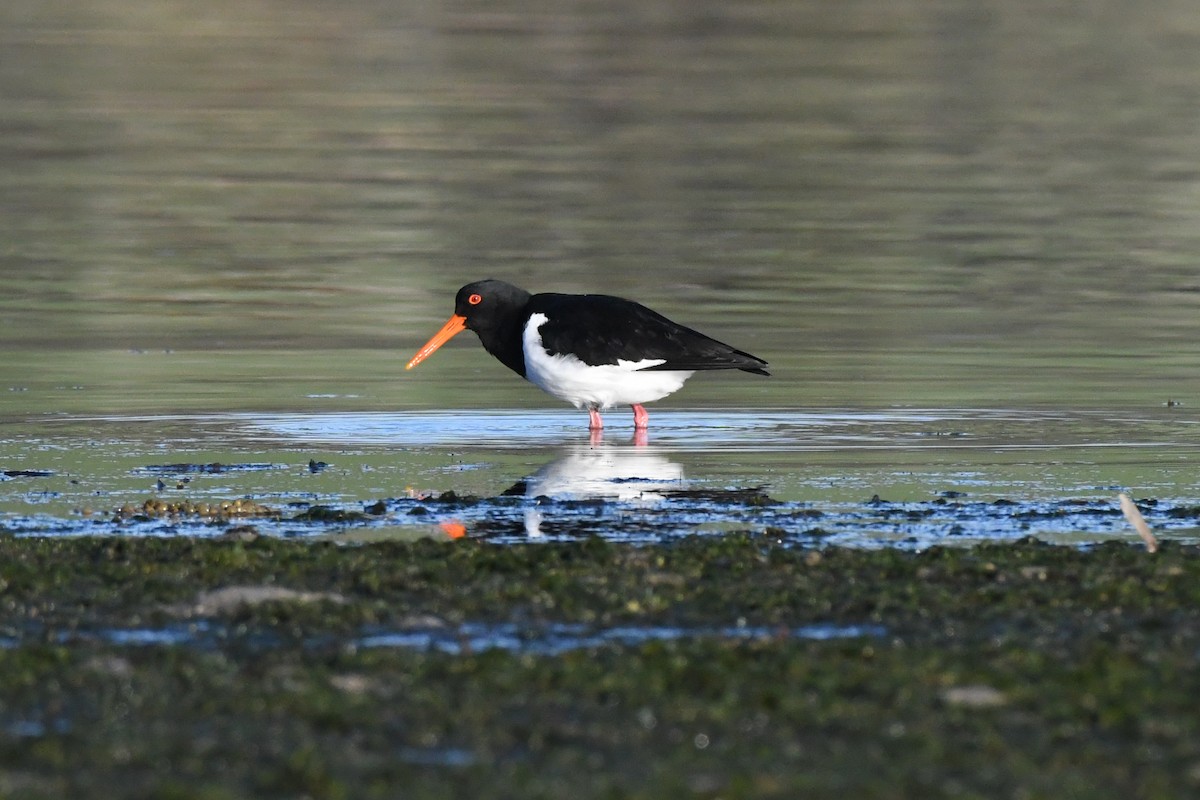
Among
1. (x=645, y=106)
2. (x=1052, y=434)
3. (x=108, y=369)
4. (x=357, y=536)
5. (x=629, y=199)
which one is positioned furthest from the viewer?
(x=645, y=106)

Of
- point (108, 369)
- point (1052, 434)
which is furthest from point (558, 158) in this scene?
point (1052, 434)

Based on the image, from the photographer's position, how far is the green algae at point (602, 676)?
5.93m

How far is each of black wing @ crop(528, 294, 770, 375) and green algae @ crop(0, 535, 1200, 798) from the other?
526 centimetres

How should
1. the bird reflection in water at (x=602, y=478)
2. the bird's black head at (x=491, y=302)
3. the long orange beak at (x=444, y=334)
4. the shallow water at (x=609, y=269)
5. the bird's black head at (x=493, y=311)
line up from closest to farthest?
the bird reflection in water at (x=602, y=478) < the shallow water at (x=609, y=269) < the bird's black head at (x=493, y=311) < the bird's black head at (x=491, y=302) < the long orange beak at (x=444, y=334)

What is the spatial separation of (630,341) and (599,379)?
1.14 ft

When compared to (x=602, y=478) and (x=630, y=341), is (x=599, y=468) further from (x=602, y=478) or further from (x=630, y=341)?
(x=630, y=341)

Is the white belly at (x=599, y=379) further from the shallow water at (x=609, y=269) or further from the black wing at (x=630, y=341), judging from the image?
the shallow water at (x=609, y=269)

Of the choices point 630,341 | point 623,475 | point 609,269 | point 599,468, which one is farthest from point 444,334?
point 609,269

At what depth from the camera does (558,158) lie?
108 feet

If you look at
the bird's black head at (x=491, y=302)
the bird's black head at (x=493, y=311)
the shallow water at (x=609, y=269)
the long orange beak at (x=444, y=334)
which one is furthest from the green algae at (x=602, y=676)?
the long orange beak at (x=444, y=334)

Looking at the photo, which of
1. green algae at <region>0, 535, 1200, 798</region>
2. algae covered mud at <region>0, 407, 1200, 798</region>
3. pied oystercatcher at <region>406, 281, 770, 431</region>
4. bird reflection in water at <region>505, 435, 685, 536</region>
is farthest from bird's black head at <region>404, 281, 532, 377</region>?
A: green algae at <region>0, 535, 1200, 798</region>

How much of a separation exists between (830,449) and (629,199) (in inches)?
635

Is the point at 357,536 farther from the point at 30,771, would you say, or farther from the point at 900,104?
the point at 900,104

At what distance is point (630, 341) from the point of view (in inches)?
566
